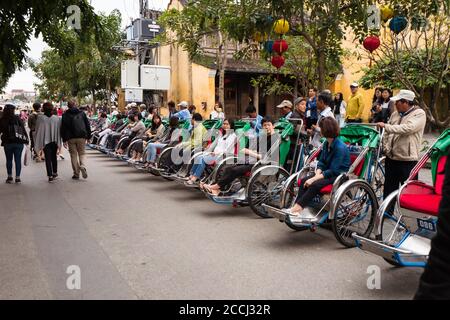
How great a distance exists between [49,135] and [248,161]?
16.1 ft

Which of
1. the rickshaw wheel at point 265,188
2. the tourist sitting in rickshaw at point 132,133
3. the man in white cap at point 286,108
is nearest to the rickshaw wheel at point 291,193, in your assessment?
the rickshaw wheel at point 265,188

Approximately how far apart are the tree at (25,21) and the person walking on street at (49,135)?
1119 mm

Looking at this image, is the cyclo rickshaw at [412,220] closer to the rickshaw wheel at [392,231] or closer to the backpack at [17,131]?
the rickshaw wheel at [392,231]

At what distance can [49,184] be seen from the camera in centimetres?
947

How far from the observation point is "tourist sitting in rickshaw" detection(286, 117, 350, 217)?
533 cm

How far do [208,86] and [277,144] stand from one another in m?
16.3

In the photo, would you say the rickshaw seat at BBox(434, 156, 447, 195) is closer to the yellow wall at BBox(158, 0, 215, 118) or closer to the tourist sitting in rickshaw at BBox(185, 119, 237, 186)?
the tourist sitting in rickshaw at BBox(185, 119, 237, 186)

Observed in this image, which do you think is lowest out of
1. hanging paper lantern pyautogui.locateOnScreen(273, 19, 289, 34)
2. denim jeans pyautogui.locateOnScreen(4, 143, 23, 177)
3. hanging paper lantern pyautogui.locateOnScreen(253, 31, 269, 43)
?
denim jeans pyautogui.locateOnScreen(4, 143, 23, 177)

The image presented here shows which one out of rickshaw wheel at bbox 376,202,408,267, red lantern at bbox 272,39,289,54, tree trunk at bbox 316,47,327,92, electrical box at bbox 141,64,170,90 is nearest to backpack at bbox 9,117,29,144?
red lantern at bbox 272,39,289,54

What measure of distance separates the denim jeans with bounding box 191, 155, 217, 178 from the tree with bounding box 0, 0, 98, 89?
3438mm

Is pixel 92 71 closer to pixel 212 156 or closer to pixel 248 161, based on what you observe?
pixel 212 156

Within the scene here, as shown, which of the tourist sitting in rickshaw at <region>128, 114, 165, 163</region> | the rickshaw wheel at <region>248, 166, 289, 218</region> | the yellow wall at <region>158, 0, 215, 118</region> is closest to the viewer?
the rickshaw wheel at <region>248, 166, 289, 218</region>

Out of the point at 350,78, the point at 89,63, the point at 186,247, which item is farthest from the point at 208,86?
the point at 186,247

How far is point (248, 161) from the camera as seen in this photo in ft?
23.2
